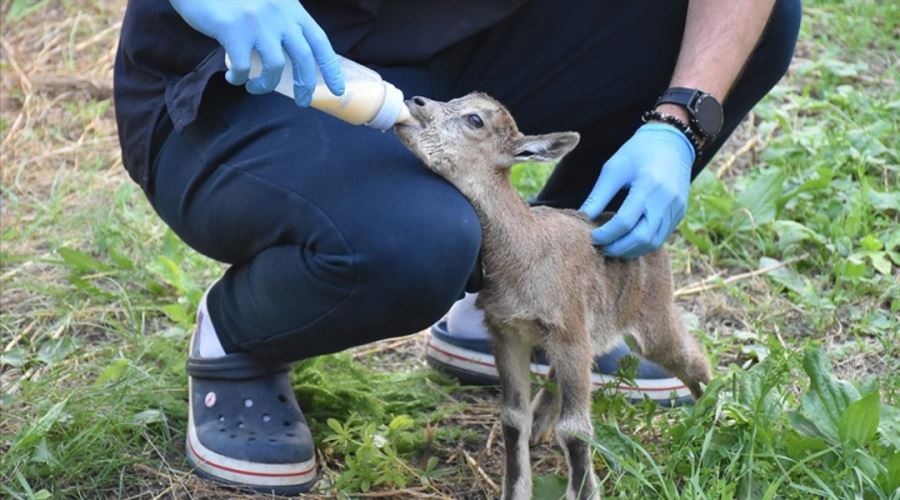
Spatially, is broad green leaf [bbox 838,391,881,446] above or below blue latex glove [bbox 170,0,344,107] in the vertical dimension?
below

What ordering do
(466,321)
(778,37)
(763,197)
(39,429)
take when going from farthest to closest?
(763,197) → (466,321) → (778,37) → (39,429)

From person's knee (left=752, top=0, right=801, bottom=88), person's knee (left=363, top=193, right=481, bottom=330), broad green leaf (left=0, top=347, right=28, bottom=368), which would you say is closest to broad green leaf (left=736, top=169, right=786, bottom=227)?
person's knee (left=752, top=0, right=801, bottom=88)

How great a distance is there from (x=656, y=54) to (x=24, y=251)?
2271 millimetres

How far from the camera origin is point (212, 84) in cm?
276

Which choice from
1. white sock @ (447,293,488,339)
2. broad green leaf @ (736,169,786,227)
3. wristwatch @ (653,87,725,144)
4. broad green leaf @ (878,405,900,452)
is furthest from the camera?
broad green leaf @ (736,169,786,227)

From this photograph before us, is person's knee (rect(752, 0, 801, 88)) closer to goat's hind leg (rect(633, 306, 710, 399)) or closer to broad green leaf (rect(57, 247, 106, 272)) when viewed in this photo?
goat's hind leg (rect(633, 306, 710, 399))

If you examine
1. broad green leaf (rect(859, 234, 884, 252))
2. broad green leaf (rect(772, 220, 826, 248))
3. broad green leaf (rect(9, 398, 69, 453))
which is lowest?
broad green leaf (rect(9, 398, 69, 453))

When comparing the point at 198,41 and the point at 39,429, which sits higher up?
the point at 198,41

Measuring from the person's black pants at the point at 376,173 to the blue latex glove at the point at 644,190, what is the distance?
0.98 ft

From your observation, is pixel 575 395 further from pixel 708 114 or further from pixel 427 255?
pixel 708 114

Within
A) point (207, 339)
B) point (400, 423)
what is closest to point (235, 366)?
point (207, 339)

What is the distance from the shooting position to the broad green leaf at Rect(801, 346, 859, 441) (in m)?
2.79

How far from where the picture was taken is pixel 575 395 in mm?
2707

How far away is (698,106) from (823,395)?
2.28 ft
